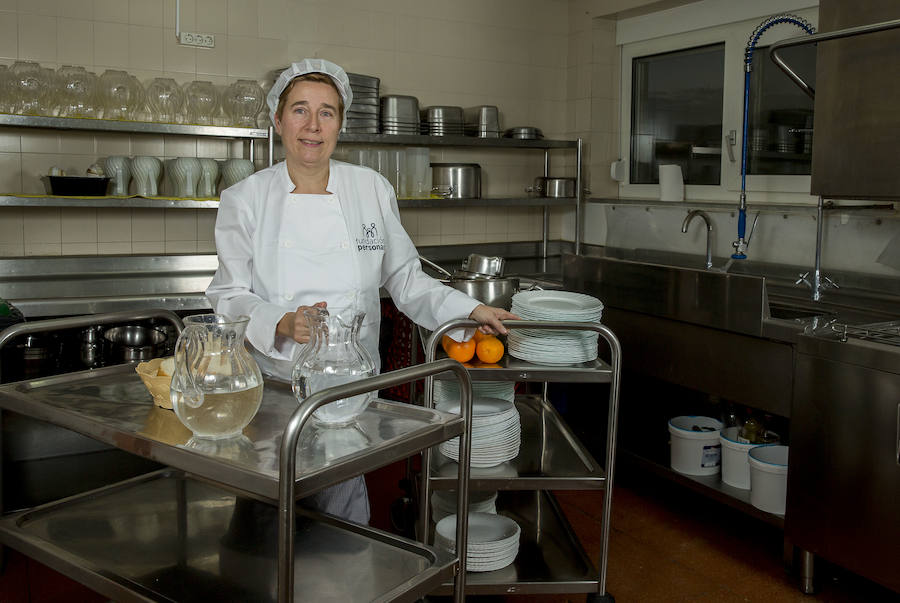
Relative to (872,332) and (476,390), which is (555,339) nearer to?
(476,390)

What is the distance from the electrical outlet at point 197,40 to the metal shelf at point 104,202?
0.91 m

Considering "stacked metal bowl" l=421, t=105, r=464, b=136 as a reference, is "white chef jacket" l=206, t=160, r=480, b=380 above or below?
below

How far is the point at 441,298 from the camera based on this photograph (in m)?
2.33

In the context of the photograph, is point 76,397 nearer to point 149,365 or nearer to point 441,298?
point 149,365

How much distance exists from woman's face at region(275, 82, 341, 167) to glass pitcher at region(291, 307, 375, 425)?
0.84m

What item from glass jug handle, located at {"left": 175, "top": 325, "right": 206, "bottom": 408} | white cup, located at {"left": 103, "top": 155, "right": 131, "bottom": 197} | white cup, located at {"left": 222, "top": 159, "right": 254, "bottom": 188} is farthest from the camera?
white cup, located at {"left": 222, "top": 159, "right": 254, "bottom": 188}

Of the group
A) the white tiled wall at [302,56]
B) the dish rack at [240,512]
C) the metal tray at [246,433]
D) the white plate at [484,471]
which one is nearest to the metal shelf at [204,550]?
the dish rack at [240,512]

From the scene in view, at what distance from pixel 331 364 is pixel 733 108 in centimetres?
341

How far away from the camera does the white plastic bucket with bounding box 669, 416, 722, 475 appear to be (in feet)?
10.7

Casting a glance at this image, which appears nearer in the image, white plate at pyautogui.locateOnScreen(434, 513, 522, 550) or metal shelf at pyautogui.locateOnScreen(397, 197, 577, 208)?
white plate at pyautogui.locateOnScreen(434, 513, 522, 550)

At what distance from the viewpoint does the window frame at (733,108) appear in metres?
3.95

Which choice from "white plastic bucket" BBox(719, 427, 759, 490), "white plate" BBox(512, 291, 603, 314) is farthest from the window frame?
"white plate" BBox(512, 291, 603, 314)

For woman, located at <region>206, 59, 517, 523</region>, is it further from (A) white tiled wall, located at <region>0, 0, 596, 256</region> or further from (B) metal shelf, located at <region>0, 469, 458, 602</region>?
(A) white tiled wall, located at <region>0, 0, 596, 256</region>

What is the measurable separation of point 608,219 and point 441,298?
280cm
